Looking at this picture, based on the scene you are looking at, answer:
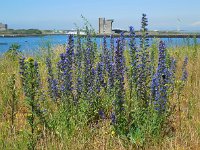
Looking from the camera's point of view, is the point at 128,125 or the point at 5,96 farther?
the point at 5,96

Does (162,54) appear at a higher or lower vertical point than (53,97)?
higher

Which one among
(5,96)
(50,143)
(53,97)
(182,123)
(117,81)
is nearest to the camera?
(50,143)

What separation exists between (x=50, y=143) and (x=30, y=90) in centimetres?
57

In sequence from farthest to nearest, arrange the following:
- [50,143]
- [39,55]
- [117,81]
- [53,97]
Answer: [39,55] → [53,97] → [117,81] → [50,143]

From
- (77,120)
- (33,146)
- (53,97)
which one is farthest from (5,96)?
(33,146)

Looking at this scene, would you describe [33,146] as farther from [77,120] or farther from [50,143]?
[77,120]

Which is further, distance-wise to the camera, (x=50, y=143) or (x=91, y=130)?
(x=91, y=130)

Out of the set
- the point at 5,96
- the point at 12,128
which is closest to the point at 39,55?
the point at 5,96

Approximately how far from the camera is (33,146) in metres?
3.46

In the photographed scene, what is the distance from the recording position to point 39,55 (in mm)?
10344

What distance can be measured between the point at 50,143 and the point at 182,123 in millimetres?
1582

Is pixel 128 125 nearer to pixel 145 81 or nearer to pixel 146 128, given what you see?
pixel 146 128

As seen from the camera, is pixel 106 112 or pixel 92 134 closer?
pixel 92 134

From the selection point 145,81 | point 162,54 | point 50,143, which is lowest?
point 50,143
